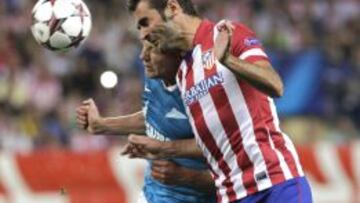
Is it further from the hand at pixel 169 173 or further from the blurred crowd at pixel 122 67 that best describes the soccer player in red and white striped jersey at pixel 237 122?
the blurred crowd at pixel 122 67

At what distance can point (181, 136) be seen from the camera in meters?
8.71

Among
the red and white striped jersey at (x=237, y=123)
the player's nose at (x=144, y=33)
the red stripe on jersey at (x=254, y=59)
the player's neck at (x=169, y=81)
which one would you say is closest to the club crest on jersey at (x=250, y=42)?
the red and white striped jersey at (x=237, y=123)

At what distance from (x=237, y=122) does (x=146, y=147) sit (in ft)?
2.33

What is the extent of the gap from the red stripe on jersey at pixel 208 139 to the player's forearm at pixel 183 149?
0.40 metres

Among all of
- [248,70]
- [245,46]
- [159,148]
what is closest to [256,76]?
[248,70]

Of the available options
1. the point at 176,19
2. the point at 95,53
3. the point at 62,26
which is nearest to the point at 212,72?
the point at 176,19

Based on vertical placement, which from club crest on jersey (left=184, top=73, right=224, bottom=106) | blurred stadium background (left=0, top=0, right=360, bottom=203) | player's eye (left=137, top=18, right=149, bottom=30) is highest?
blurred stadium background (left=0, top=0, right=360, bottom=203)

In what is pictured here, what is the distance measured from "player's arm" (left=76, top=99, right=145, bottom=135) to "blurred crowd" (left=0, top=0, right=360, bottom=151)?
15.8ft

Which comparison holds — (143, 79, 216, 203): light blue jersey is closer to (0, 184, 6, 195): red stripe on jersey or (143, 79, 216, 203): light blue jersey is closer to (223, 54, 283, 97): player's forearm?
(223, 54, 283, 97): player's forearm

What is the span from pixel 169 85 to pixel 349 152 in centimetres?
723

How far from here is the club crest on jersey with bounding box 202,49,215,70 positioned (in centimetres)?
789

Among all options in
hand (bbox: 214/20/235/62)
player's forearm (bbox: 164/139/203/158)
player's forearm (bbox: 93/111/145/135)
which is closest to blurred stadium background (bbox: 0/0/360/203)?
player's forearm (bbox: 93/111/145/135)

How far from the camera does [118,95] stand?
51.3 ft

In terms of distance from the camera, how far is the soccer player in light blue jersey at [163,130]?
8648 millimetres
